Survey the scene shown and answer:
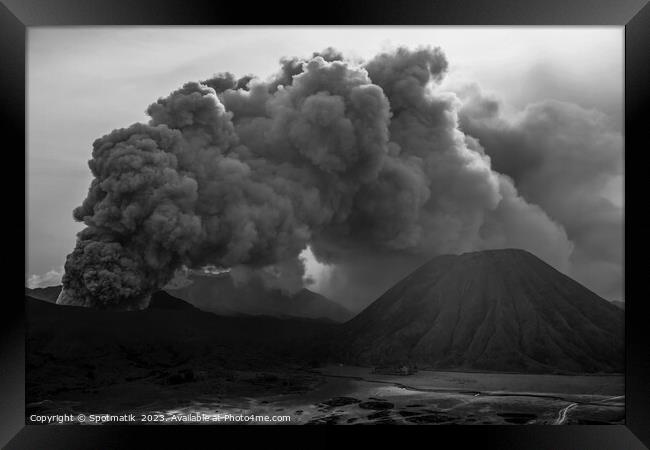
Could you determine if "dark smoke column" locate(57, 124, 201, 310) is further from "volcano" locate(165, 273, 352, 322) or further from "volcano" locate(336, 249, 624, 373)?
"volcano" locate(336, 249, 624, 373)

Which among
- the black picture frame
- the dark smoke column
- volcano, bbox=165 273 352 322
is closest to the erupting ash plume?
the dark smoke column

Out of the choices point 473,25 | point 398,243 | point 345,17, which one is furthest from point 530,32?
point 398,243

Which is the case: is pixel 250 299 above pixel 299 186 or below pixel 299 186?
below

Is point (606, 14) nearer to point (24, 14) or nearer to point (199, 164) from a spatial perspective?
point (199, 164)

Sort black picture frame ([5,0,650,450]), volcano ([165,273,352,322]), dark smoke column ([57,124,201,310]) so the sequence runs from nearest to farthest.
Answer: black picture frame ([5,0,650,450]), dark smoke column ([57,124,201,310]), volcano ([165,273,352,322])

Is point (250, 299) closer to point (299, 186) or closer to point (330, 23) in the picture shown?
point (299, 186)

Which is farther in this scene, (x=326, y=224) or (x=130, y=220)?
(x=326, y=224)

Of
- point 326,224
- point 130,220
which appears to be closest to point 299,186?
point 326,224
